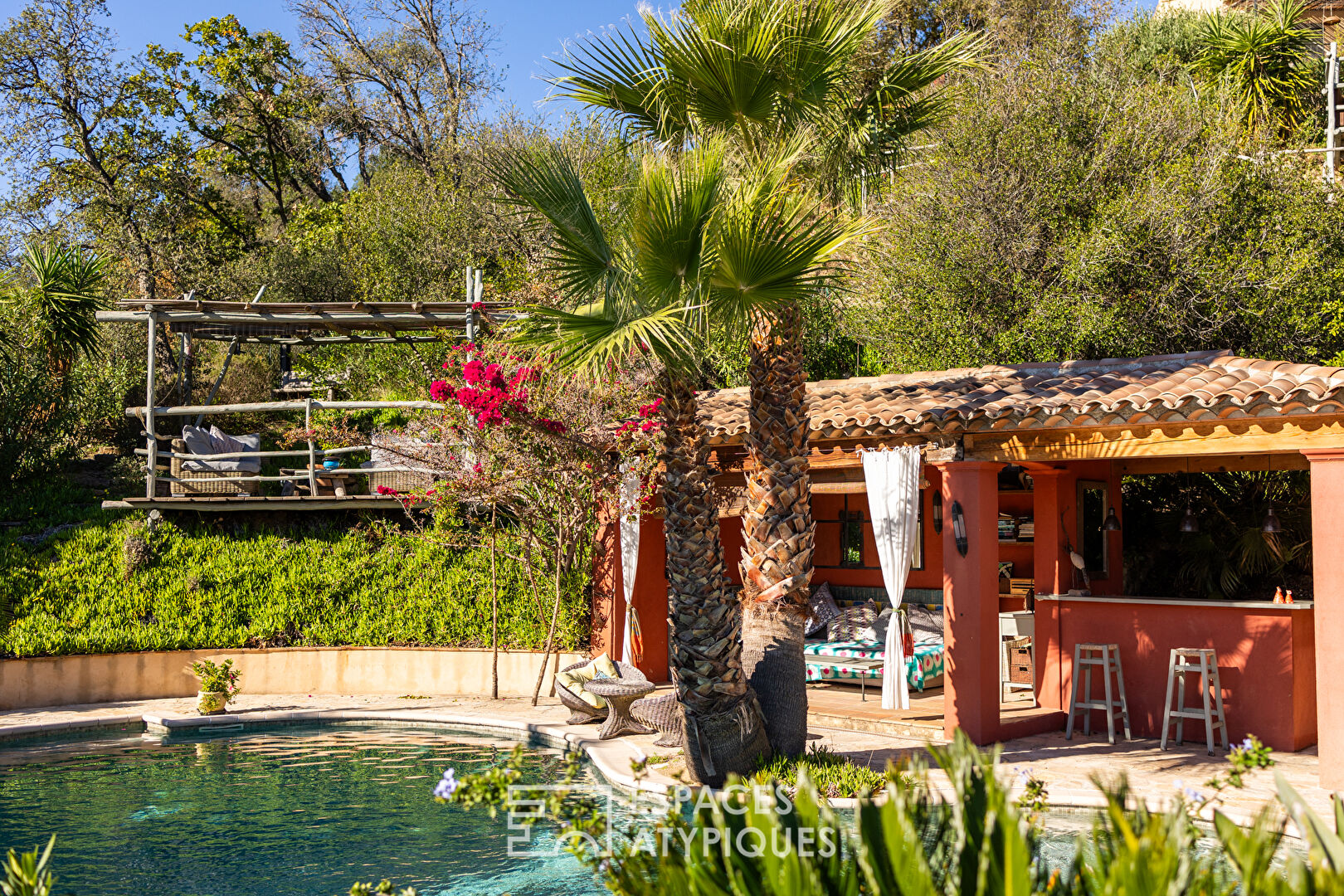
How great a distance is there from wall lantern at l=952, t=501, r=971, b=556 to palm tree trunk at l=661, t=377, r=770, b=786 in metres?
2.87

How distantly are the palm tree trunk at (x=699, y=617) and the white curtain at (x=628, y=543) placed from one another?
14.4 ft

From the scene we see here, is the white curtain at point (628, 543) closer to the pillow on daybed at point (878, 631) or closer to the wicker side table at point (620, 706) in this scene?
the wicker side table at point (620, 706)

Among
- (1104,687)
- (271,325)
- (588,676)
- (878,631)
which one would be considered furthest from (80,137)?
(1104,687)

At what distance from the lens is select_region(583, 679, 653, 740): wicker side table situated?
11.3 m

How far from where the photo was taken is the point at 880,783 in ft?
27.5

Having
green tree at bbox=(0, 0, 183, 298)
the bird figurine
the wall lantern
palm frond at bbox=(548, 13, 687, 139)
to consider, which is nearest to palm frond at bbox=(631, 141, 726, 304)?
palm frond at bbox=(548, 13, 687, 139)

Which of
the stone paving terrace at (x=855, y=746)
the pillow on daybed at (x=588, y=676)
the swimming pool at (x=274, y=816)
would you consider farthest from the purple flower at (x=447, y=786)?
the pillow on daybed at (x=588, y=676)

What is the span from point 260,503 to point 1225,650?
13.3 metres

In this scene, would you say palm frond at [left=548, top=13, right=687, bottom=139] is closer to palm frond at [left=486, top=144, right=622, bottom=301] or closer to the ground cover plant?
palm frond at [left=486, top=144, right=622, bottom=301]

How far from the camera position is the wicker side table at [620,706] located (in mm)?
11297

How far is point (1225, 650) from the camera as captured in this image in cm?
1033

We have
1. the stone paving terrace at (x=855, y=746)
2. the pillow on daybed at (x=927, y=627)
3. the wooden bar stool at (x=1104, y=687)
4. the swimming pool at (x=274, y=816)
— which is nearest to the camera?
the swimming pool at (x=274, y=816)

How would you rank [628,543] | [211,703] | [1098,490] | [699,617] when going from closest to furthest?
[699,617] < [211,703] < [1098,490] < [628,543]

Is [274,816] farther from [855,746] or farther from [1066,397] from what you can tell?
[1066,397]
